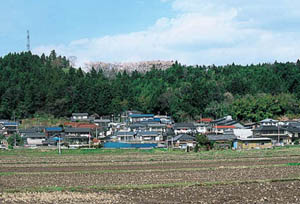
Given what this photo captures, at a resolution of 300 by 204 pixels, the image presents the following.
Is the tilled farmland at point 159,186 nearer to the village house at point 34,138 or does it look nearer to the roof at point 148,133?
the village house at point 34,138

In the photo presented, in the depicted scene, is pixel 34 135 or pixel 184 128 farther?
pixel 184 128

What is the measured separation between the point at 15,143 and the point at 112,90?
77.0ft

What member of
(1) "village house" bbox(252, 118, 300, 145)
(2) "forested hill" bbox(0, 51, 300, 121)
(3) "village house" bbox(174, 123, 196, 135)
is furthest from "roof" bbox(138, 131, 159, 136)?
(1) "village house" bbox(252, 118, 300, 145)

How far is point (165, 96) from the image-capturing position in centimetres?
6969

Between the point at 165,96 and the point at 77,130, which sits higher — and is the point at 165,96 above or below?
above

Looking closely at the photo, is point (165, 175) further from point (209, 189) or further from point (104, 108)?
point (104, 108)

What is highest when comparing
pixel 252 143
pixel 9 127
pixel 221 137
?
pixel 9 127

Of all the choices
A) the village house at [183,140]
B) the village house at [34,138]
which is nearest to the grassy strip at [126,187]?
the village house at [183,140]

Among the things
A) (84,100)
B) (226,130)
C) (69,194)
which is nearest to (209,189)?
(69,194)

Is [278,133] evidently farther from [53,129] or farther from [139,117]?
[53,129]

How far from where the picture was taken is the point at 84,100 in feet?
236

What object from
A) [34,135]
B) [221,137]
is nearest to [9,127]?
[34,135]

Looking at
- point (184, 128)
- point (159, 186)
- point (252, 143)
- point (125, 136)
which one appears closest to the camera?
point (159, 186)

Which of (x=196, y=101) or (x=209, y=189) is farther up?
(x=196, y=101)
